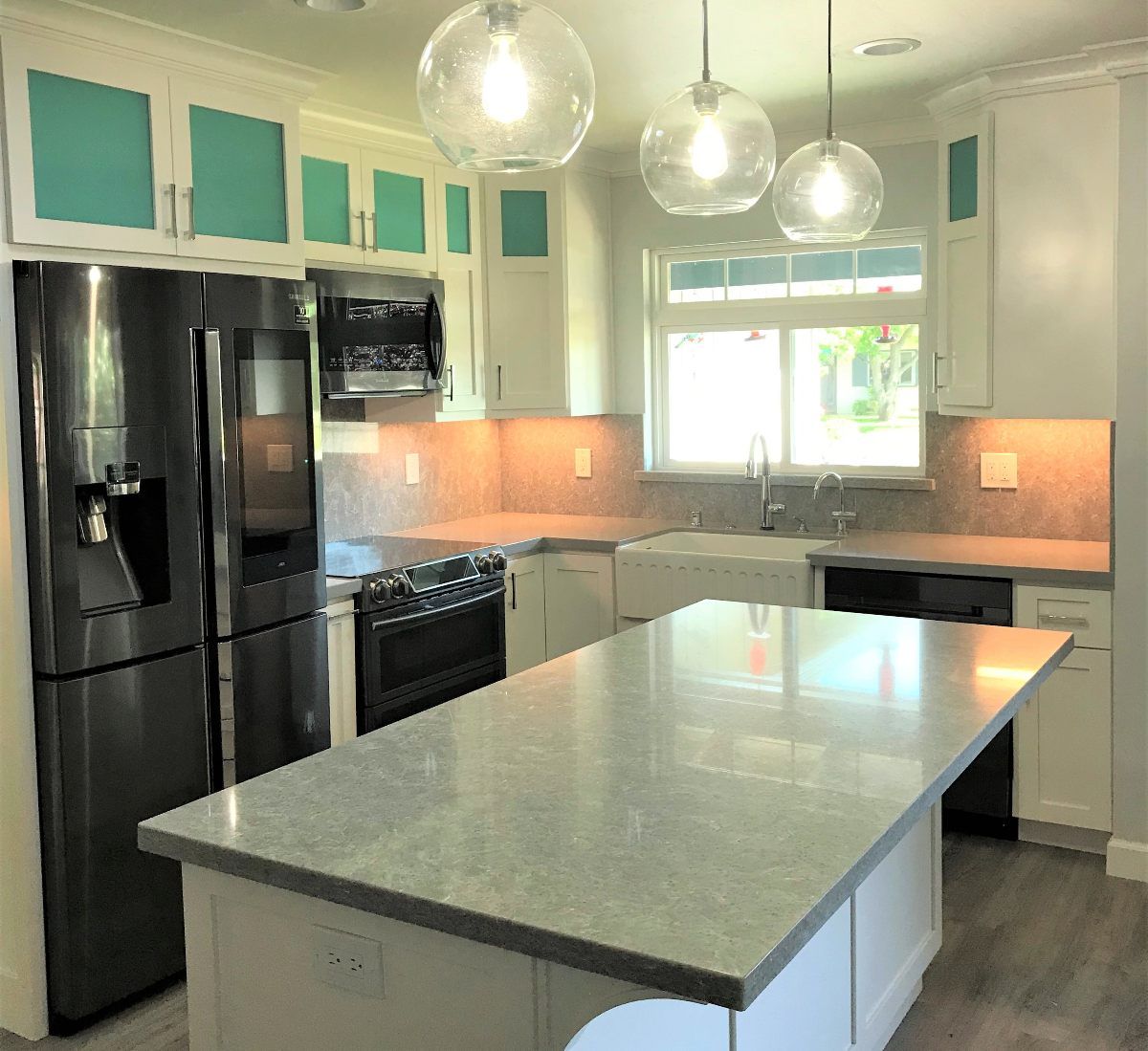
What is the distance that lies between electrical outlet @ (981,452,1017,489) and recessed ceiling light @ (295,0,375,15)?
2649mm

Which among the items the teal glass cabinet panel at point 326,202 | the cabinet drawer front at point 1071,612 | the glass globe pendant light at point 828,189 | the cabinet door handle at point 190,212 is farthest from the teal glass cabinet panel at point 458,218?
the glass globe pendant light at point 828,189

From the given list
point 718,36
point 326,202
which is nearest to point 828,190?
point 718,36

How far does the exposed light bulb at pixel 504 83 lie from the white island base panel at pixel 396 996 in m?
0.98

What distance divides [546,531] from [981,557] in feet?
5.46

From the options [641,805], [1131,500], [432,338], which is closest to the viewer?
[641,805]

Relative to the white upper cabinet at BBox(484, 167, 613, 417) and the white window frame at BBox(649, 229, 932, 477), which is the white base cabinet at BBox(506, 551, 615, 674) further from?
the white window frame at BBox(649, 229, 932, 477)

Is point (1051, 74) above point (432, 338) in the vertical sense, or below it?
above

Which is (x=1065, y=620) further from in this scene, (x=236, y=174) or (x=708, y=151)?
(x=236, y=174)

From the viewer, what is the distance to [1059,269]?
376 centimetres

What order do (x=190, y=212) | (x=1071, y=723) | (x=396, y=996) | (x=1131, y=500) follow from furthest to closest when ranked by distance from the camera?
(x=1071, y=723)
(x=1131, y=500)
(x=190, y=212)
(x=396, y=996)

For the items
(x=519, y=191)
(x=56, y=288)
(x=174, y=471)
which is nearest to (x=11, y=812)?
(x=174, y=471)

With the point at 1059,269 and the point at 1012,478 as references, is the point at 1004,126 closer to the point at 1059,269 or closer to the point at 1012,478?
the point at 1059,269

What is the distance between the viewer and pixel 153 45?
3.09 metres

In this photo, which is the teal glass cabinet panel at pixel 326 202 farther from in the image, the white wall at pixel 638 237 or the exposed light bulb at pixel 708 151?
the exposed light bulb at pixel 708 151
